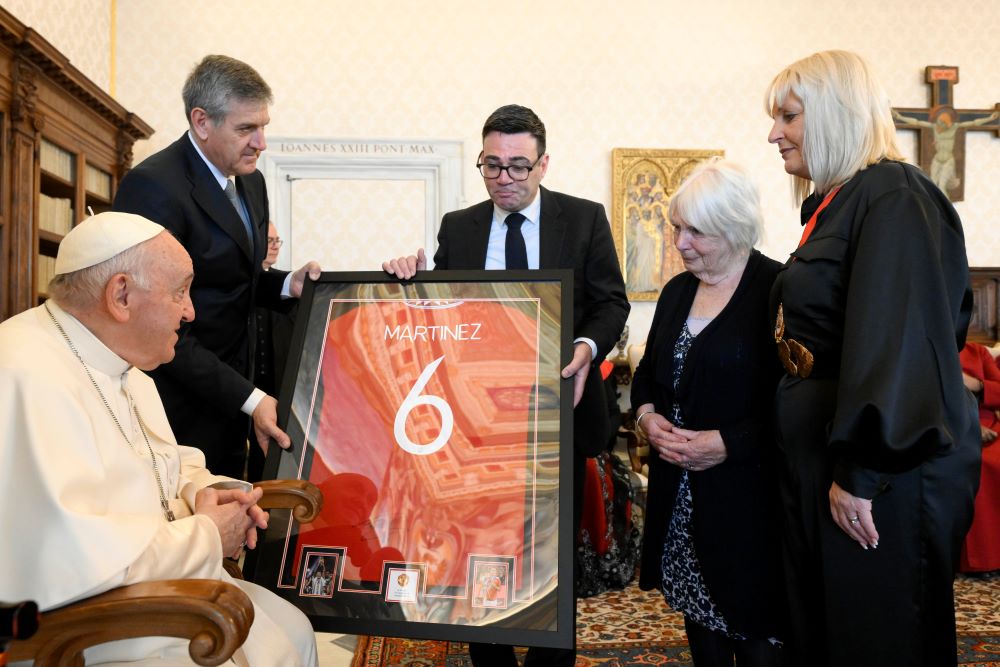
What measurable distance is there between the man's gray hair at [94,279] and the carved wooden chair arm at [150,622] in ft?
2.08

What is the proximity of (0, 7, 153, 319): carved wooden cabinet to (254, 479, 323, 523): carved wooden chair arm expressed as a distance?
3.27 meters

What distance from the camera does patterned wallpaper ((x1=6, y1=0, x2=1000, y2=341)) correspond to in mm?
6332

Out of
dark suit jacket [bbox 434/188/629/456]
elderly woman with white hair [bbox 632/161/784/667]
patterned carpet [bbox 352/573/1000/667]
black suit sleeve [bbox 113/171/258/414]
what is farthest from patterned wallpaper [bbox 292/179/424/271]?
elderly woman with white hair [bbox 632/161/784/667]

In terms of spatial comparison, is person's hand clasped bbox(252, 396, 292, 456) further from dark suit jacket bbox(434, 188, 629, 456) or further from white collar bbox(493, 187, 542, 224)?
white collar bbox(493, 187, 542, 224)

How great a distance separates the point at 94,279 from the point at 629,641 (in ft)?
8.94

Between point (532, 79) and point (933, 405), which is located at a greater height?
point (532, 79)

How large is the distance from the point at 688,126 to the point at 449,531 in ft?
18.1

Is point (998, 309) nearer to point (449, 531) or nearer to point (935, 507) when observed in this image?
point (935, 507)

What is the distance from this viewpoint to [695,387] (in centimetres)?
220

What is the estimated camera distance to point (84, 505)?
1.53 meters

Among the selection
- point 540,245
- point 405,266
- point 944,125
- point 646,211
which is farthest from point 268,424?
point 944,125

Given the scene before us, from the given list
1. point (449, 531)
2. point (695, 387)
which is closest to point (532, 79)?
point (695, 387)

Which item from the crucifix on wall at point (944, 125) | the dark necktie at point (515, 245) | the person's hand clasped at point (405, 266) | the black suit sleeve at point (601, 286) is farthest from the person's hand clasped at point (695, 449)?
the crucifix on wall at point (944, 125)

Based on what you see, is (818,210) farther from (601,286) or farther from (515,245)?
(515,245)
